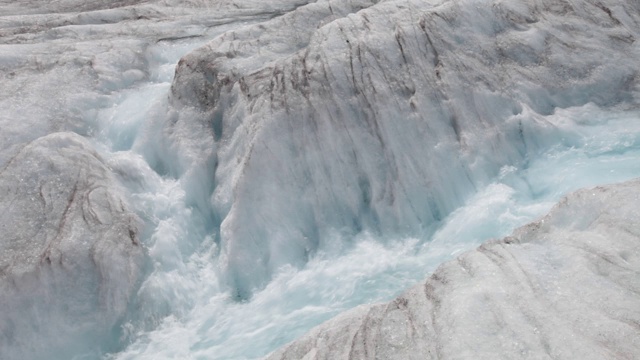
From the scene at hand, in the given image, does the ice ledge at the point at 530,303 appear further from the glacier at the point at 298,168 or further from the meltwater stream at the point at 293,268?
the meltwater stream at the point at 293,268

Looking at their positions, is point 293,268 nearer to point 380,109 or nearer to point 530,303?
point 380,109

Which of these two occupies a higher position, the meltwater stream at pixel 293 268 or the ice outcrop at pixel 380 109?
the ice outcrop at pixel 380 109

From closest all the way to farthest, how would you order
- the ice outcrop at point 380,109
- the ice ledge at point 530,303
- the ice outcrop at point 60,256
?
the ice ledge at point 530,303, the ice outcrop at point 60,256, the ice outcrop at point 380,109

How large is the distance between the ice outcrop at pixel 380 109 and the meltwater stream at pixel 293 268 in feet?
1.00

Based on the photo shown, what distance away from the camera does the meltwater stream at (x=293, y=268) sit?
30.9 feet

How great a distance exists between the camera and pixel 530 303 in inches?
247

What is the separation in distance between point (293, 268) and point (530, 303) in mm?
4849

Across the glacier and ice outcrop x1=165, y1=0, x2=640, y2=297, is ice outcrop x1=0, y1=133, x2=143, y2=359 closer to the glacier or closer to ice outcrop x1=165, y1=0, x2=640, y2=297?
the glacier

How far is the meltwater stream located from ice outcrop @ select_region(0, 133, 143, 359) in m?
0.42

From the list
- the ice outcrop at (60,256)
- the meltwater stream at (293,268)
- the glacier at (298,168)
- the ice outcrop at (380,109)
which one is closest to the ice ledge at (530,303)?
the glacier at (298,168)

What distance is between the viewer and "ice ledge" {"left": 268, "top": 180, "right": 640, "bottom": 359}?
19.1 ft

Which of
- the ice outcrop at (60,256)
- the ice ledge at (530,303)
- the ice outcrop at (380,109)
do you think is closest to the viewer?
the ice ledge at (530,303)

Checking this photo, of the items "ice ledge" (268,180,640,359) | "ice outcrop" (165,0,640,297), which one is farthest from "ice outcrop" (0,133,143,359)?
"ice ledge" (268,180,640,359)

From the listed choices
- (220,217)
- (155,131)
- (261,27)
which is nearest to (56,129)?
(155,131)
